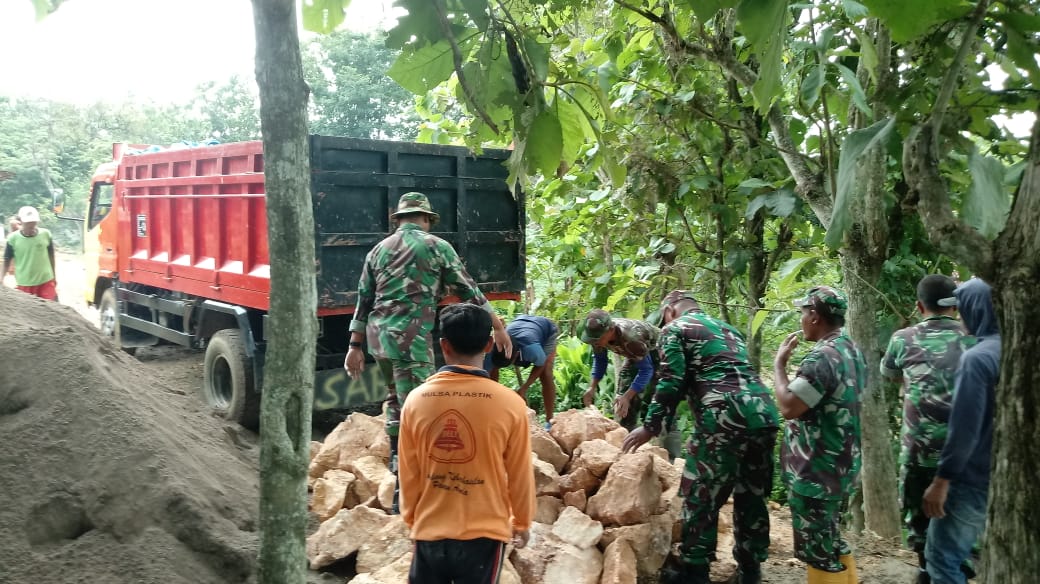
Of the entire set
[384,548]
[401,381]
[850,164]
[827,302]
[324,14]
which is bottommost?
[384,548]

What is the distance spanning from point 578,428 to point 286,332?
3301 mm

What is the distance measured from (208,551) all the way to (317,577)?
0.62 metres

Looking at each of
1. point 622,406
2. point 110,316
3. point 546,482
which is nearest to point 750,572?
point 546,482

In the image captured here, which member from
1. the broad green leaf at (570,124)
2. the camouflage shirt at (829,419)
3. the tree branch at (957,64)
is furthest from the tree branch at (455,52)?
the camouflage shirt at (829,419)

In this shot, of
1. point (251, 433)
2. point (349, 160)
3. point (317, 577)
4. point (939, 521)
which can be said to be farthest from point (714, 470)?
point (251, 433)

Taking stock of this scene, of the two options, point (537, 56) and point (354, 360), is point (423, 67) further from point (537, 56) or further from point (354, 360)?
point (354, 360)

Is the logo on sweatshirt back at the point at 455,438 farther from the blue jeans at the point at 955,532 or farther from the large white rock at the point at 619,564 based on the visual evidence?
the blue jeans at the point at 955,532

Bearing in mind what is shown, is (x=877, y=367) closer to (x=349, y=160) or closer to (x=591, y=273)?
(x=591, y=273)

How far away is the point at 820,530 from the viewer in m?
3.25

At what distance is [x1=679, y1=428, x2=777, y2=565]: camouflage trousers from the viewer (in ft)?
11.5

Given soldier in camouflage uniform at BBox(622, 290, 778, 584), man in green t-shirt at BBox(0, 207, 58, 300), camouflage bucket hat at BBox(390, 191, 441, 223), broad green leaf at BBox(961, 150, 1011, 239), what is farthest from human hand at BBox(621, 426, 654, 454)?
man in green t-shirt at BBox(0, 207, 58, 300)

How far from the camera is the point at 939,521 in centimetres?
333

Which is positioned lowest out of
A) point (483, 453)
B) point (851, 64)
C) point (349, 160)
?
point (483, 453)

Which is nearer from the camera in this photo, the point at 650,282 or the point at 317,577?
the point at 317,577
